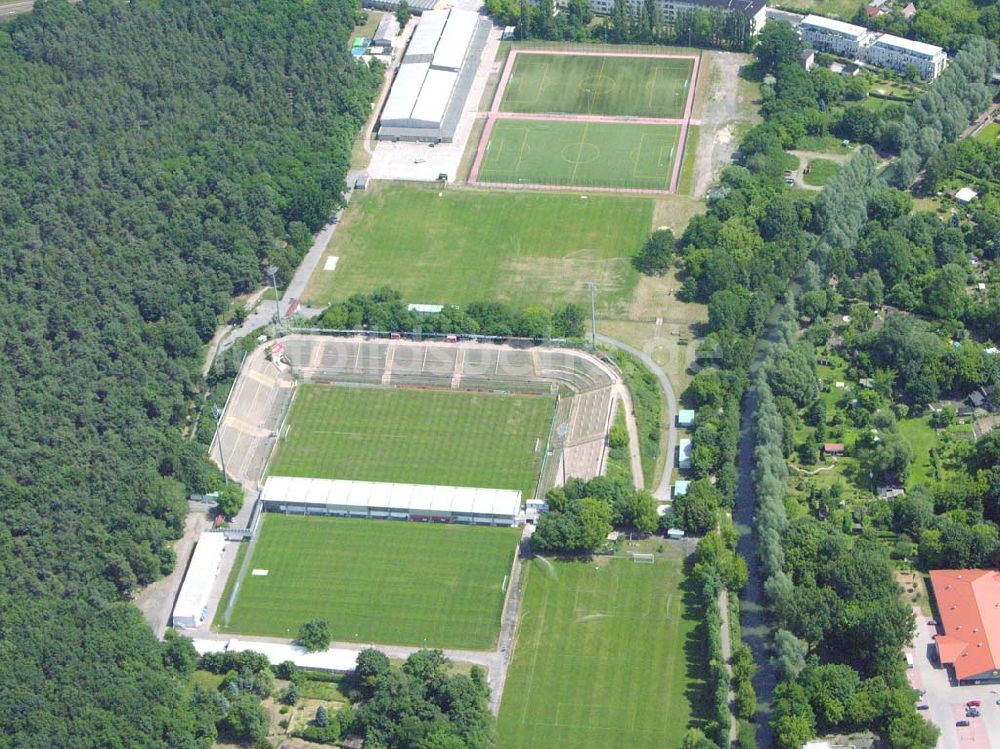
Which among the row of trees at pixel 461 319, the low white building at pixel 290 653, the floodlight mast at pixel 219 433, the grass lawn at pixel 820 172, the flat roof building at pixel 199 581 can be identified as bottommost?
the low white building at pixel 290 653

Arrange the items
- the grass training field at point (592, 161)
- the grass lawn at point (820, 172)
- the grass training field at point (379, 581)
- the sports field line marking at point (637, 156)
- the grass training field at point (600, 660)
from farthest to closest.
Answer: the sports field line marking at point (637, 156) < the grass training field at point (592, 161) < the grass lawn at point (820, 172) < the grass training field at point (379, 581) < the grass training field at point (600, 660)

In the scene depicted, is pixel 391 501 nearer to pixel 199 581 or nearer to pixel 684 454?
pixel 199 581

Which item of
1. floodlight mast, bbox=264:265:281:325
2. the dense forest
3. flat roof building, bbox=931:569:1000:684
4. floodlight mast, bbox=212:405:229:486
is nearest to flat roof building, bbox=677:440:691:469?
flat roof building, bbox=931:569:1000:684

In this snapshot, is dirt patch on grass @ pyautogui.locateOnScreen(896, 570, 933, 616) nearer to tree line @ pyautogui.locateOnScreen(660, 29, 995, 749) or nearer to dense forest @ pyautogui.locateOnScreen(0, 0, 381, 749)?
tree line @ pyautogui.locateOnScreen(660, 29, 995, 749)

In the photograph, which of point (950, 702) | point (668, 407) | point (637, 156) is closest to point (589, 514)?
point (668, 407)

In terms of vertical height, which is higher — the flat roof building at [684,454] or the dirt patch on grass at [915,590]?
the flat roof building at [684,454]

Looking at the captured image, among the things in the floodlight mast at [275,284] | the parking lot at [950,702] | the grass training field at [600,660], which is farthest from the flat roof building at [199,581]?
the parking lot at [950,702]

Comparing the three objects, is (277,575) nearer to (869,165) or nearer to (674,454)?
(674,454)

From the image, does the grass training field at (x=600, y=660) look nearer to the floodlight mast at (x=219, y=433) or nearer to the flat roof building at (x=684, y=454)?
the flat roof building at (x=684, y=454)
